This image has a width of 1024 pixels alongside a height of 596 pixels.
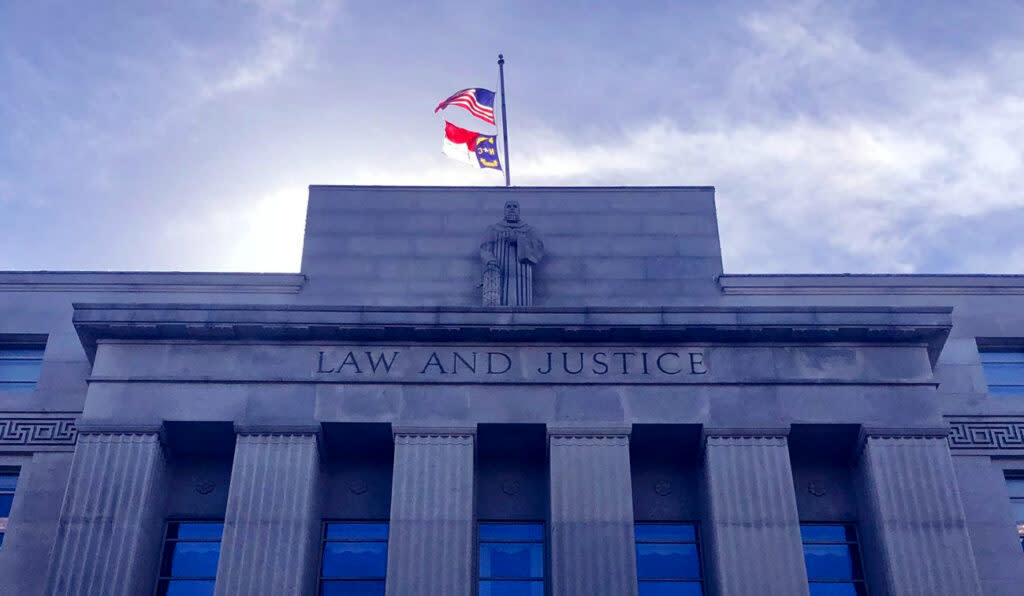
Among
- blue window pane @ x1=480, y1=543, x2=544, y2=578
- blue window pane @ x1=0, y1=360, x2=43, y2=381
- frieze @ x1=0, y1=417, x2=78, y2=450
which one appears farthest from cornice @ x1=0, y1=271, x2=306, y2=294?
blue window pane @ x1=480, y1=543, x2=544, y2=578

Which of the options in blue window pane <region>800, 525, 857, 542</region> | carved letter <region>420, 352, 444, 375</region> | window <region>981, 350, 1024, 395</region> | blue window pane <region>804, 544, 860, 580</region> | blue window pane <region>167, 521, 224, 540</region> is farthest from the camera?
window <region>981, 350, 1024, 395</region>

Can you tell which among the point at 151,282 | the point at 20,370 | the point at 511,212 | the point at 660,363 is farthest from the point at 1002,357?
the point at 20,370

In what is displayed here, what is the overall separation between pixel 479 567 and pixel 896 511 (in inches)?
336

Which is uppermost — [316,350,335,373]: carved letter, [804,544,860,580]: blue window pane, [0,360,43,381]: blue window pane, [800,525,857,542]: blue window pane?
[0,360,43,381]: blue window pane

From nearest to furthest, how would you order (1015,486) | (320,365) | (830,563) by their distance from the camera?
(830,563)
(320,365)
(1015,486)

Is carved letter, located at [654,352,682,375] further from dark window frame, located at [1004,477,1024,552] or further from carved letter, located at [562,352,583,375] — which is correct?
dark window frame, located at [1004,477,1024,552]

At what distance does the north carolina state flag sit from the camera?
1508 inches

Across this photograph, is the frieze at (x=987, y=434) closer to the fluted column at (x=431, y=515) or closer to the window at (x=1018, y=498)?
the window at (x=1018, y=498)

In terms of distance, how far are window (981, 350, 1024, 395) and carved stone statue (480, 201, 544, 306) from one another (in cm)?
1106

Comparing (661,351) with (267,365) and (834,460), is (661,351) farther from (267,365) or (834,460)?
(267,365)

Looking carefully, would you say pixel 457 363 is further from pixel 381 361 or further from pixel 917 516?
pixel 917 516

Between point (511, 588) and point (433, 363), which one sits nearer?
point (511, 588)

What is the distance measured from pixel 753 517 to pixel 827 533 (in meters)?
2.32

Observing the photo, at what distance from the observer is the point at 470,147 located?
3850 cm
